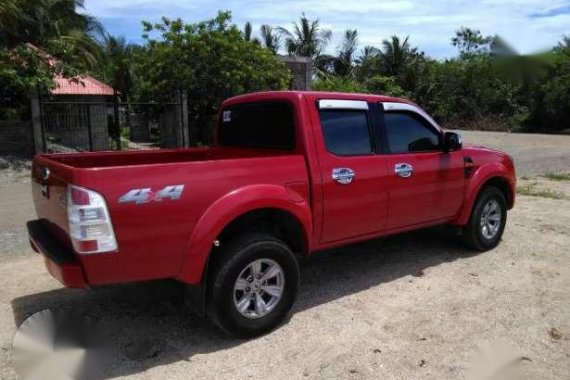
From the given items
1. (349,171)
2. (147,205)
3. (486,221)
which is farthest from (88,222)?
(486,221)

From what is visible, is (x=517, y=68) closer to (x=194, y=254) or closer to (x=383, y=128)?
(x=383, y=128)

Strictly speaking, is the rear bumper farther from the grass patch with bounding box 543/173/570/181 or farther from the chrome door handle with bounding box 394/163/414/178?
the grass patch with bounding box 543/173/570/181

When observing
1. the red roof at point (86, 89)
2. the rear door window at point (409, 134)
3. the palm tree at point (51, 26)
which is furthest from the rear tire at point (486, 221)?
the red roof at point (86, 89)

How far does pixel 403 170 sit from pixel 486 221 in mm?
1757

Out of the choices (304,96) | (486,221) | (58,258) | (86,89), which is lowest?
(486,221)

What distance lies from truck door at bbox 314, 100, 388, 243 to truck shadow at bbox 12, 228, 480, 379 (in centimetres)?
70

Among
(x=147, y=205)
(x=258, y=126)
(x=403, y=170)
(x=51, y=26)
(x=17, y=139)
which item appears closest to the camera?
(x=147, y=205)

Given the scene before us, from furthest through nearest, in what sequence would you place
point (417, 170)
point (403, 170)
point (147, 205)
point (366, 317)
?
point (417, 170) → point (403, 170) → point (366, 317) → point (147, 205)

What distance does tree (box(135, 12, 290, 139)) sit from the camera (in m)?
16.8

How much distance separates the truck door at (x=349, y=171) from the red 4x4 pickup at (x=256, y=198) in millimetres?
11

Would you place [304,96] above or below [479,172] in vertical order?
above

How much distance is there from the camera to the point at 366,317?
455 cm

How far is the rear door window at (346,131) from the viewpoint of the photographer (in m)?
4.75

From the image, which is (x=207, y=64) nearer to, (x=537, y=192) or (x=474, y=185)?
(x=537, y=192)
